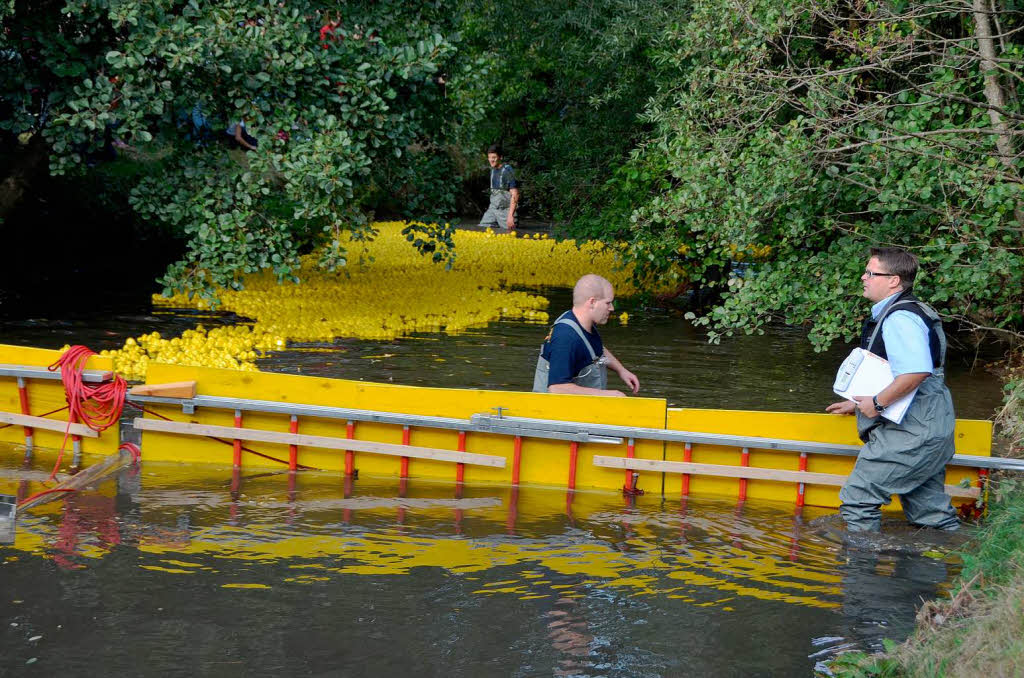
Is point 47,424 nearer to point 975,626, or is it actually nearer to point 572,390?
point 572,390

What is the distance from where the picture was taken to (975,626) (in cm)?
480

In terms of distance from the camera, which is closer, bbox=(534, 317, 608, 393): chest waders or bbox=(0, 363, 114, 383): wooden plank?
bbox=(534, 317, 608, 393): chest waders

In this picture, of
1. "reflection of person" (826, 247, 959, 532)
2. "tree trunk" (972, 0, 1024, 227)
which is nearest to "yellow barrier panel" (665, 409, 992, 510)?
"reflection of person" (826, 247, 959, 532)

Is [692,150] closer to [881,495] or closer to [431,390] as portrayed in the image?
[431,390]

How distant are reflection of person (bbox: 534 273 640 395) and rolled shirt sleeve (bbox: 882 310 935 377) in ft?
5.86

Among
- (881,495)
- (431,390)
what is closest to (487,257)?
(431,390)

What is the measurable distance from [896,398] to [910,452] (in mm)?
399

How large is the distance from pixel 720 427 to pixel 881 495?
4.48 ft

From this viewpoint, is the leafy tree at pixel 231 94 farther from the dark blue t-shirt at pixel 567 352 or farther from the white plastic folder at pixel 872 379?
the white plastic folder at pixel 872 379

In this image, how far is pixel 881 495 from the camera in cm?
685

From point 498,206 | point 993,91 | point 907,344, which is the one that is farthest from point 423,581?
point 498,206

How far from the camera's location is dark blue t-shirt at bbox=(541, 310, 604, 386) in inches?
291

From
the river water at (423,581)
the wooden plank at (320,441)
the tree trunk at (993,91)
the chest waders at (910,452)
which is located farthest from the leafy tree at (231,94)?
the chest waders at (910,452)

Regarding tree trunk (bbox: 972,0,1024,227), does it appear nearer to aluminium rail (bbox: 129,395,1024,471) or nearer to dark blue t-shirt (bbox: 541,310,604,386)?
aluminium rail (bbox: 129,395,1024,471)
